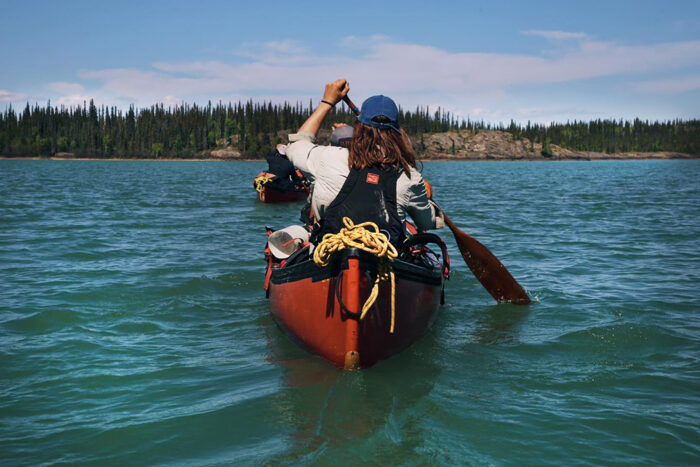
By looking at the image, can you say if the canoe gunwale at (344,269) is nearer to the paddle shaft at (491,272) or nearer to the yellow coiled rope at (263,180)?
the paddle shaft at (491,272)

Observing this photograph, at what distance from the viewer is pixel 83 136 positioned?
15925 cm

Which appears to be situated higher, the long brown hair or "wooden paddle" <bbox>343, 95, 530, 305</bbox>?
the long brown hair

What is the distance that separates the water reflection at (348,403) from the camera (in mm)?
4375

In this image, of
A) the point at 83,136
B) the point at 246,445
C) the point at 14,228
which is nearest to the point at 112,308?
the point at 246,445

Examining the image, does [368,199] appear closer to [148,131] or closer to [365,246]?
[365,246]

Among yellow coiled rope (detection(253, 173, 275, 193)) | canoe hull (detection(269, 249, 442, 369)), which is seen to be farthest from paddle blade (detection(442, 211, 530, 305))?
yellow coiled rope (detection(253, 173, 275, 193))

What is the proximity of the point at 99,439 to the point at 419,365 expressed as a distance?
311 centimetres

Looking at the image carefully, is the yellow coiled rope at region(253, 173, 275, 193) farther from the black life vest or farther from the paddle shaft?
the black life vest

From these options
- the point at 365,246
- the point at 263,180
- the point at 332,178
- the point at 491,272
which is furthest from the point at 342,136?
the point at 263,180

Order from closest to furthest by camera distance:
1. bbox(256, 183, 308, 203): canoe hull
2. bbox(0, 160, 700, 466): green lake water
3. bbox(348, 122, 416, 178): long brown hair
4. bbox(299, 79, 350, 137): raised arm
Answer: bbox(0, 160, 700, 466): green lake water → bbox(348, 122, 416, 178): long brown hair → bbox(299, 79, 350, 137): raised arm → bbox(256, 183, 308, 203): canoe hull

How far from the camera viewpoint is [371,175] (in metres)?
5.32

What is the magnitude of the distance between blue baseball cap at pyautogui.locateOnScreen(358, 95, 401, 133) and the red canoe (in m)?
1.20

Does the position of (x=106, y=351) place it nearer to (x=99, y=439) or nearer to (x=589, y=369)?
(x=99, y=439)

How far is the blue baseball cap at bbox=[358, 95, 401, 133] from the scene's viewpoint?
5.32 metres
